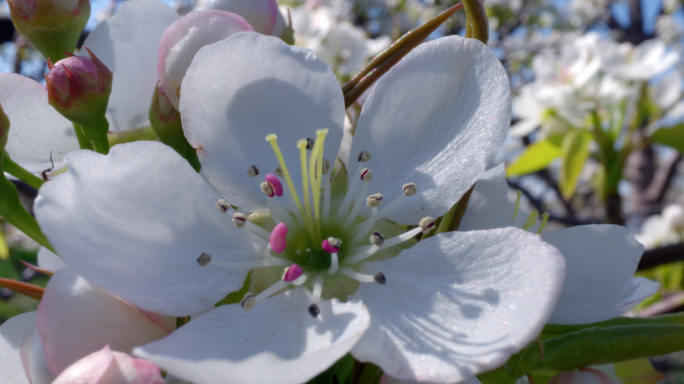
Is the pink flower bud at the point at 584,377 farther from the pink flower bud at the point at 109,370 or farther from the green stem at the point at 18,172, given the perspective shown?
the green stem at the point at 18,172

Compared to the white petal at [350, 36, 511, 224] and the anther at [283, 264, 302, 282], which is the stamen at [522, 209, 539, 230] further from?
the anther at [283, 264, 302, 282]

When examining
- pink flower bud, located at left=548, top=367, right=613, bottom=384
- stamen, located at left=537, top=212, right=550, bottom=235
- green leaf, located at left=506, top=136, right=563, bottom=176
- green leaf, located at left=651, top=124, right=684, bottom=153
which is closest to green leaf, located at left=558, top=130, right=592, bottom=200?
green leaf, located at left=506, top=136, right=563, bottom=176

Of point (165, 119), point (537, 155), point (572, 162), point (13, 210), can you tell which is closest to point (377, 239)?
point (165, 119)

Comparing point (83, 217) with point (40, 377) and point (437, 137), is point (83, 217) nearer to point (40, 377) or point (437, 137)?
point (40, 377)

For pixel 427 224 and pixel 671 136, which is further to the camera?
pixel 671 136

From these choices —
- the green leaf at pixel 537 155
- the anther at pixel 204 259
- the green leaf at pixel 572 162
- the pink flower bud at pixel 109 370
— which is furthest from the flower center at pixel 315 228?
the green leaf at pixel 537 155

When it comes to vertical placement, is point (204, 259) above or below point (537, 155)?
above

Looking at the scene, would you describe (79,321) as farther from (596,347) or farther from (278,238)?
(596,347)
